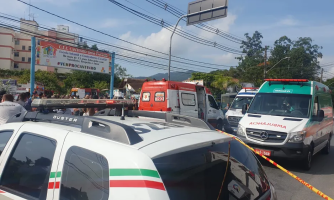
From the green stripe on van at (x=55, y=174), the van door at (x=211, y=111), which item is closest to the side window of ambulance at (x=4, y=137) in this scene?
the green stripe on van at (x=55, y=174)

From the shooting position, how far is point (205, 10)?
52.0 feet

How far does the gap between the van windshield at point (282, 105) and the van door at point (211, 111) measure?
5.97 meters

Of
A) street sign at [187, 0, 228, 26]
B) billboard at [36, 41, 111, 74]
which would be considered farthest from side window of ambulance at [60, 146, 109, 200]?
billboard at [36, 41, 111, 74]

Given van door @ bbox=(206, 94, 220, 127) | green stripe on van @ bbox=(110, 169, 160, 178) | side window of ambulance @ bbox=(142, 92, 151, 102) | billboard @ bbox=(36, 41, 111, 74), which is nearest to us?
green stripe on van @ bbox=(110, 169, 160, 178)

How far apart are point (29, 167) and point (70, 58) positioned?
18.5m

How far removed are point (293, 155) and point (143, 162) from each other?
6095 mm

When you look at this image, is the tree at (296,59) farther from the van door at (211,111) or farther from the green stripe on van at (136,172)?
the green stripe on van at (136,172)

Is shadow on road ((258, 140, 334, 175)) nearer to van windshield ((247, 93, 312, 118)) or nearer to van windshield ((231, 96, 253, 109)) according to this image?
van windshield ((247, 93, 312, 118))

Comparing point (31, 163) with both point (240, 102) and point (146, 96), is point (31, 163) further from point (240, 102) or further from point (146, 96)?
point (240, 102)

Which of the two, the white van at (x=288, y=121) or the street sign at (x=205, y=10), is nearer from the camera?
the white van at (x=288, y=121)

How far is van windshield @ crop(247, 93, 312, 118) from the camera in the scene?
780cm

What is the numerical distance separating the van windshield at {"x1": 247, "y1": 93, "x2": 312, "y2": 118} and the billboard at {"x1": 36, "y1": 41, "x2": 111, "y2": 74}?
14.7m

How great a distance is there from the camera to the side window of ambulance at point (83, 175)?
1.85 meters

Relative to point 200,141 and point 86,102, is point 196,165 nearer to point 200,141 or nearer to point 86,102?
point 200,141
